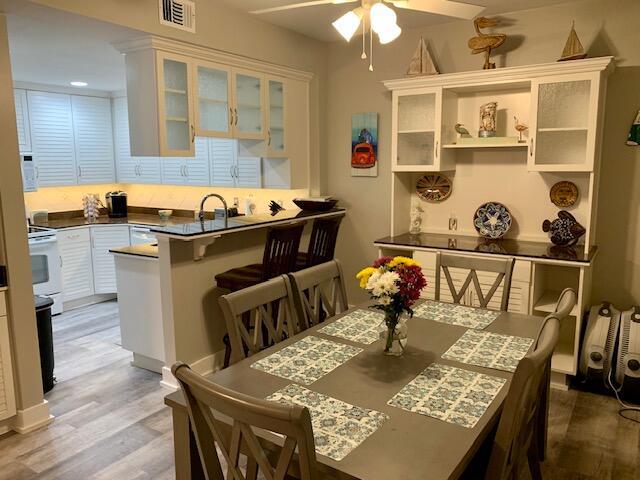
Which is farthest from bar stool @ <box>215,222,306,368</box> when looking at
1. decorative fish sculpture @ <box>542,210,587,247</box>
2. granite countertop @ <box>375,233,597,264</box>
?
decorative fish sculpture @ <box>542,210,587,247</box>

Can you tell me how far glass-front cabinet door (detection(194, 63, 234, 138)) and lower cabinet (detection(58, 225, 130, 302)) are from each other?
2.55 metres

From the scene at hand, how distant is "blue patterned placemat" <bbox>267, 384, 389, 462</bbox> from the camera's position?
1.36 metres

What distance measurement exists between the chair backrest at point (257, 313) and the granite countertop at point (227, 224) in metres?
0.99

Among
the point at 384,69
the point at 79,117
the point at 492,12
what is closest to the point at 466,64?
the point at 492,12

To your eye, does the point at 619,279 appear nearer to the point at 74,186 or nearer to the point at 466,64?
the point at 466,64

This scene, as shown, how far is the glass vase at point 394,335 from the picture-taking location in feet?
6.32

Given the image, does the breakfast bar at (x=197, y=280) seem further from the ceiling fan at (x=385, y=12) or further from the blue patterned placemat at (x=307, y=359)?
the ceiling fan at (x=385, y=12)

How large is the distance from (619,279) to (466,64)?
1992mm

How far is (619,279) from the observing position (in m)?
3.61

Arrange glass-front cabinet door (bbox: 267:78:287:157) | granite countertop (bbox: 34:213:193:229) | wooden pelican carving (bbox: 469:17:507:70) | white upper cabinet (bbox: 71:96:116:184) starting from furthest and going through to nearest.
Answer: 1. white upper cabinet (bbox: 71:96:116:184)
2. granite countertop (bbox: 34:213:193:229)
3. glass-front cabinet door (bbox: 267:78:287:157)
4. wooden pelican carving (bbox: 469:17:507:70)

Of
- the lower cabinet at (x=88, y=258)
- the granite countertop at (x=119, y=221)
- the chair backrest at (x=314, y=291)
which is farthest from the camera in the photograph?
the granite countertop at (x=119, y=221)

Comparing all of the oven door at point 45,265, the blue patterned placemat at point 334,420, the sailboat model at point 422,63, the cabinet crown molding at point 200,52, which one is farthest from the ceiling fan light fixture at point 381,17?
the oven door at point 45,265

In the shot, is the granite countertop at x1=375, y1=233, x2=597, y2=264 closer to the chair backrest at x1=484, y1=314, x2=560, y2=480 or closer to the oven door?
the chair backrest at x1=484, y1=314, x2=560, y2=480

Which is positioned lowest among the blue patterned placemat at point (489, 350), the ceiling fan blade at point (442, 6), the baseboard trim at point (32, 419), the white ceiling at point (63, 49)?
the baseboard trim at point (32, 419)
